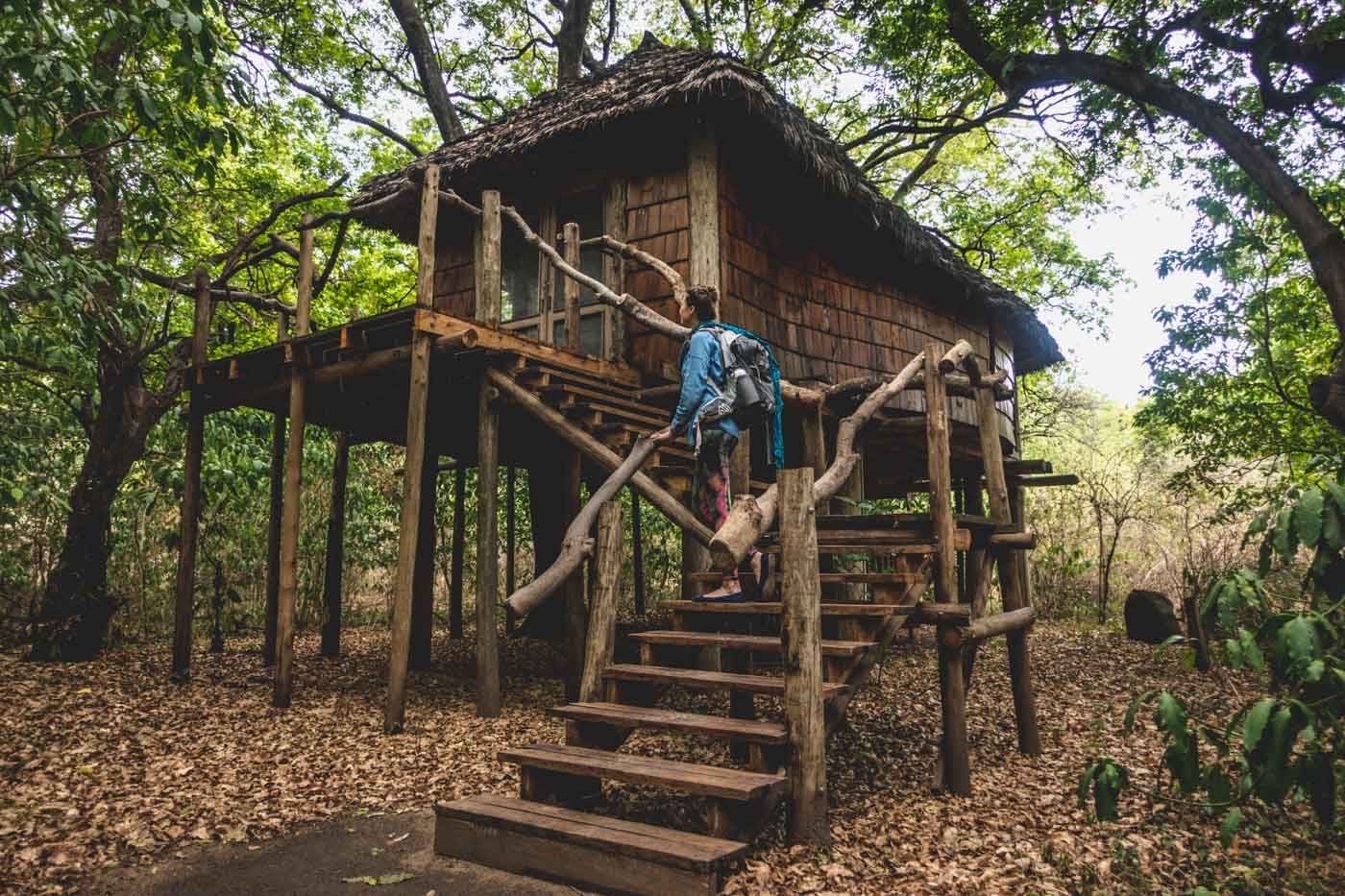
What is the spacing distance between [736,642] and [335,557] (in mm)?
7087

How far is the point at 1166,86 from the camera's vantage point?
865cm

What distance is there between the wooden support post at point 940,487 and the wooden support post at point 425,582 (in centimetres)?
634

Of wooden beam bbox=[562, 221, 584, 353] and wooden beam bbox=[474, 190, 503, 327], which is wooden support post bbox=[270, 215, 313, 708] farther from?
wooden beam bbox=[562, 221, 584, 353]

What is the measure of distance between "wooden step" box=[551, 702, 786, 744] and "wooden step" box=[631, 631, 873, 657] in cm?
48

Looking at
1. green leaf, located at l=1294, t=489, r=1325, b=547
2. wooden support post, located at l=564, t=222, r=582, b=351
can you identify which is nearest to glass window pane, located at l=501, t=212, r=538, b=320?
wooden support post, located at l=564, t=222, r=582, b=351

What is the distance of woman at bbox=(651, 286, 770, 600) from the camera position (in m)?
5.38

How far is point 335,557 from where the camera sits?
10.1 meters

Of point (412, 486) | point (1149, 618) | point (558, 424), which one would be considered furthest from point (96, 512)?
point (1149, 618)

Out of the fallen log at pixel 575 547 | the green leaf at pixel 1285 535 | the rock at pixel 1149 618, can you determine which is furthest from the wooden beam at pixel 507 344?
the rock at pixel 1149 618

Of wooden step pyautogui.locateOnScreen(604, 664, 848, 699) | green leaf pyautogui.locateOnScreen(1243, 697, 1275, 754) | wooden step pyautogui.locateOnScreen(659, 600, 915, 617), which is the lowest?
wooden step pyautogui.locateOnScreen(604, 664, 848, 699)

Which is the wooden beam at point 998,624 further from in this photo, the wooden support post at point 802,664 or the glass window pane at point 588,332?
the glass window pane at point 588,332

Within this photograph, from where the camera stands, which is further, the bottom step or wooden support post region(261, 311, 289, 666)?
wooden support post region(261, 311, 289, 666)

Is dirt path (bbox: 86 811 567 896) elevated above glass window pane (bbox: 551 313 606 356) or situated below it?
below

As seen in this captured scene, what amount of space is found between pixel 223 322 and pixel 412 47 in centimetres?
657
